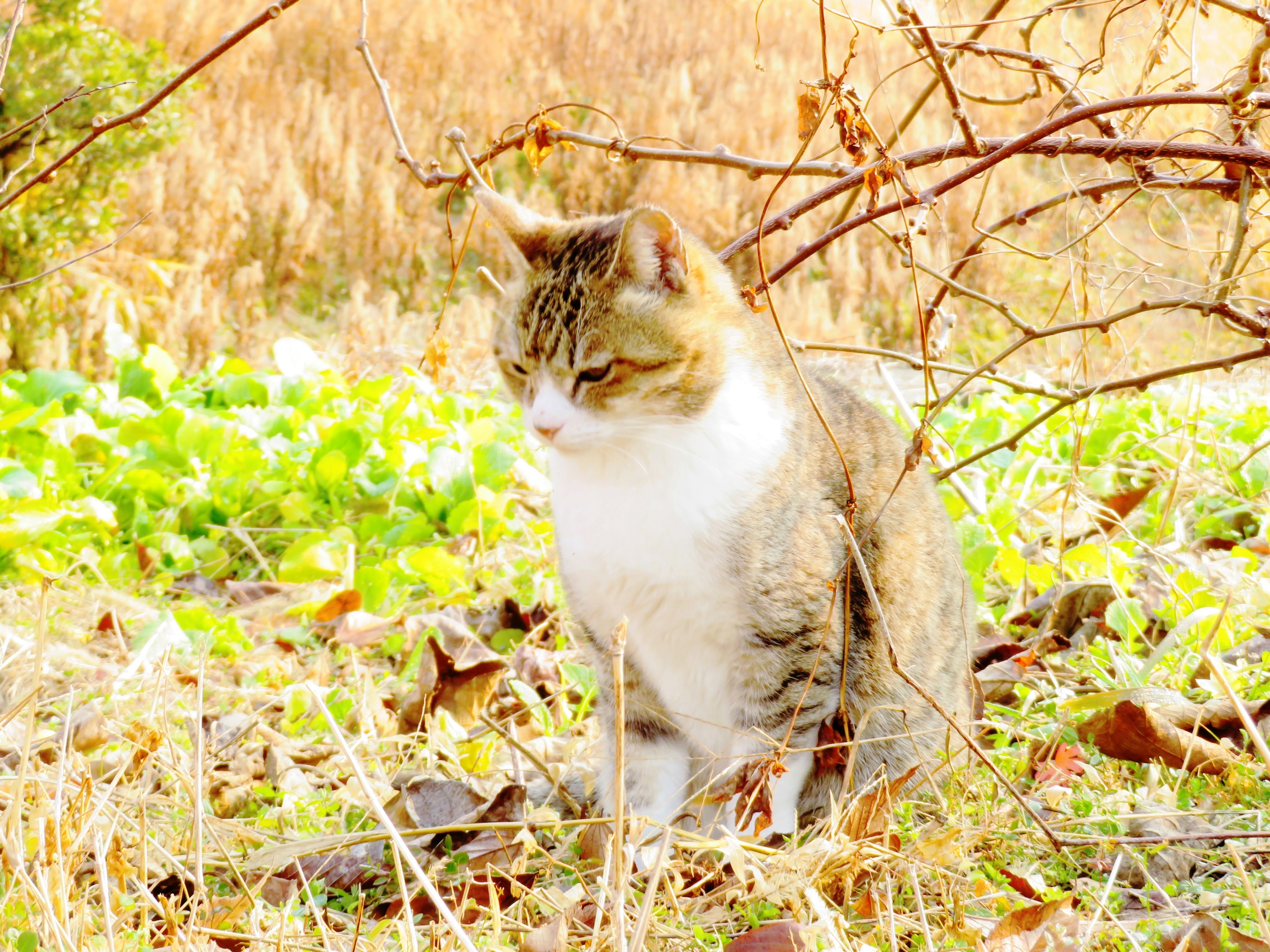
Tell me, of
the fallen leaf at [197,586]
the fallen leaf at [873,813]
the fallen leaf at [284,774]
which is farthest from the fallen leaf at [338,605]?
the fallen leaf at [873,813]

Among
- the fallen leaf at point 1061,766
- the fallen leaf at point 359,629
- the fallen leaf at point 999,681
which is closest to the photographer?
the fallen leaf at point 1061,766

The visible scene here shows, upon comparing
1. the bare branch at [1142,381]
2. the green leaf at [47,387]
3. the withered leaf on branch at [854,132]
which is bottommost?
the green leaf at [47,387]

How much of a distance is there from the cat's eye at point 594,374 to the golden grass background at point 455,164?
3499 millimetres

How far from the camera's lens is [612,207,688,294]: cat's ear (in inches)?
58.0

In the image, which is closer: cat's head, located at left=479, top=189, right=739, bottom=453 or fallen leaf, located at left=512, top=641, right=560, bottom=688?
cat's head, located at left=479, top=189, right=739, bottom=453

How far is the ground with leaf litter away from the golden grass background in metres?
2.13

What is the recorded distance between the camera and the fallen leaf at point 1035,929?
1.04m

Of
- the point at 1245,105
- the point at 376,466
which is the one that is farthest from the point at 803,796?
the point at 376,466

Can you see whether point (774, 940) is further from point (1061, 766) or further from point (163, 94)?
A: point (163, 94)

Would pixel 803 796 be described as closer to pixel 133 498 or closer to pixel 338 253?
pixel 133 498

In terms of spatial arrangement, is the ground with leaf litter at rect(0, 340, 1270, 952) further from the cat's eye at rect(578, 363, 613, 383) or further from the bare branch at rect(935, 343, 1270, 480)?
the cat's eye at rect(578, 363, 613, 383)

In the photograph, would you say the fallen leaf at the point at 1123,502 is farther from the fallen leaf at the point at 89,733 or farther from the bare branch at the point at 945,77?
the fallen leaf at the point at 89,733

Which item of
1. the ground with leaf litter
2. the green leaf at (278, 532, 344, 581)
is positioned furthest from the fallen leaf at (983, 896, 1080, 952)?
Answer: the green leaf at (278, 532, 344, 581)

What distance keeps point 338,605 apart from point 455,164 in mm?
4408
